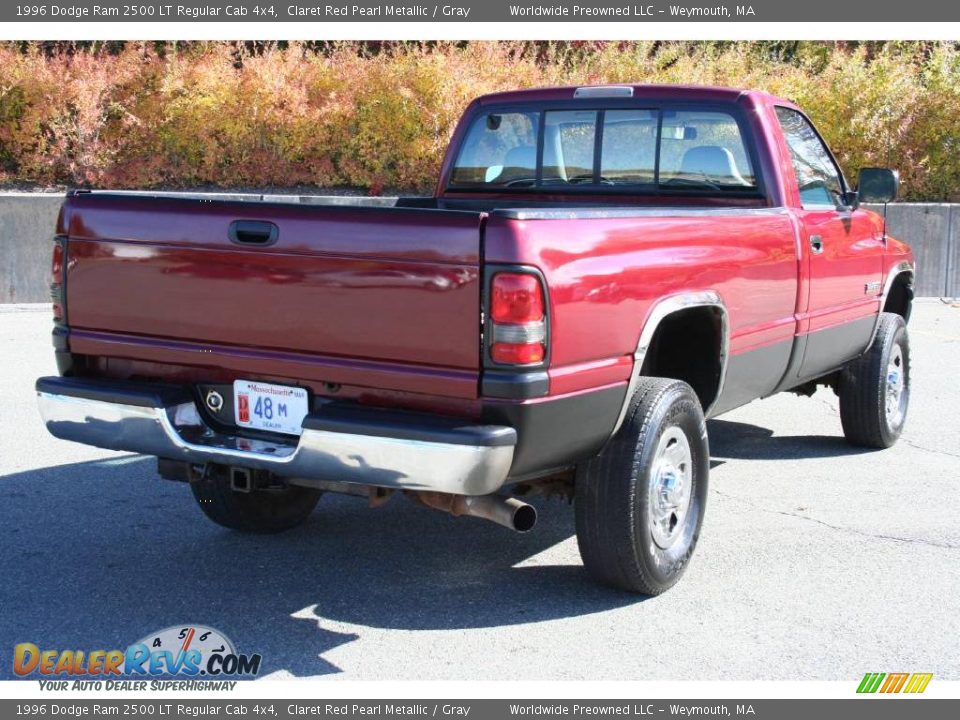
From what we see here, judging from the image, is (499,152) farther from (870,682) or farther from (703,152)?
(870,682)

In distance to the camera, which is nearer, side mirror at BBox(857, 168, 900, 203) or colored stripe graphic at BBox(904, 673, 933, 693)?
colored stripe graphic at BBox(904, 673, 933, 693)

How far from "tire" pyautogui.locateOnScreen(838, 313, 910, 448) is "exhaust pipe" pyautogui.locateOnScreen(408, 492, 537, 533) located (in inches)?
136

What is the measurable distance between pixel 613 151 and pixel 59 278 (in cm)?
277

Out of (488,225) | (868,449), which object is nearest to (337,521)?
(488,225)

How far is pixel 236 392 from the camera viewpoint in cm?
425

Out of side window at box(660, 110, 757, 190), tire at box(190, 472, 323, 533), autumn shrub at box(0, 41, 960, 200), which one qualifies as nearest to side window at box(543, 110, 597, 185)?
side window at box(660, 110, 757, 190)

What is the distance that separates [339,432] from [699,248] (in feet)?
5.50

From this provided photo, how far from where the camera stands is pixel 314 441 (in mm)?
3906

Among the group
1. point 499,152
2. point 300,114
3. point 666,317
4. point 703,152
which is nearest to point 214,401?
point 666,317

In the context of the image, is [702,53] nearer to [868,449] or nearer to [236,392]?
[868,449]

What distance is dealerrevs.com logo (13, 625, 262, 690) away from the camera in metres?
3.85

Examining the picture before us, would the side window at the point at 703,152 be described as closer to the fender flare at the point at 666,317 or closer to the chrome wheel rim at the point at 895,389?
the fender flare at the point at 666,317

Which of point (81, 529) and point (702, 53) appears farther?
point (702, 53)

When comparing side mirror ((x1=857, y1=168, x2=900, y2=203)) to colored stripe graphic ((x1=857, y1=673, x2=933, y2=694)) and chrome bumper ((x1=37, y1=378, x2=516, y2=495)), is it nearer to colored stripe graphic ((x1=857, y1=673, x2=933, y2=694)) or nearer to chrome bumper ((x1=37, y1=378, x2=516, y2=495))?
colored stripe graphic ((x1=857, y1=673, x2=933, y2=694))
